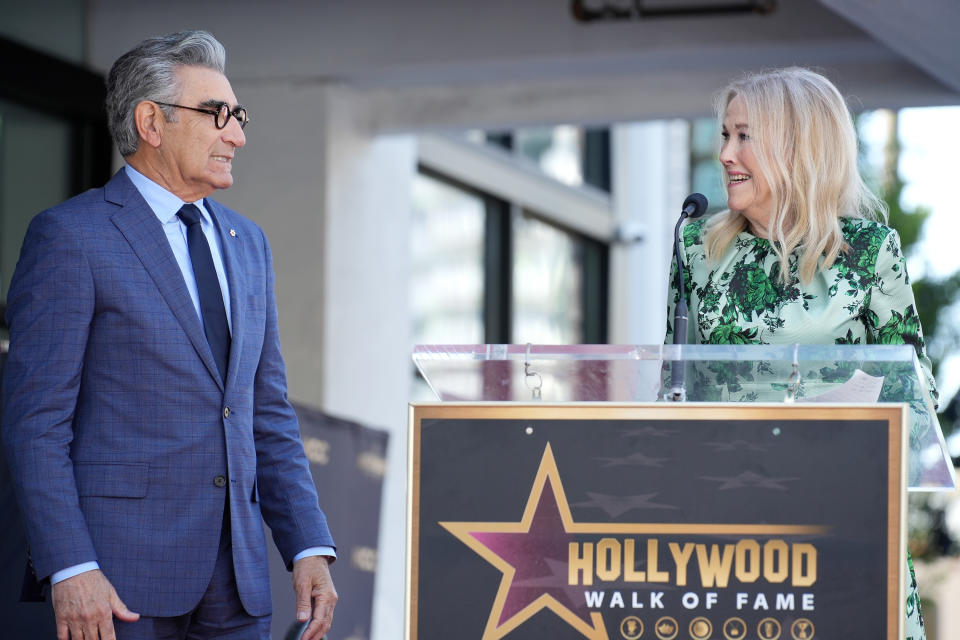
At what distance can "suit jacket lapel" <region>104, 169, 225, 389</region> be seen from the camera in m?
2.62

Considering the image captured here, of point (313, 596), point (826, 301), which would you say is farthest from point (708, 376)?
point (313, 596)

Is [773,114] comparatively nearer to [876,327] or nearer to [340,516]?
[876,327]

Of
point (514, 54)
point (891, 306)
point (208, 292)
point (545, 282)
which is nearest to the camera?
point (891, 306)

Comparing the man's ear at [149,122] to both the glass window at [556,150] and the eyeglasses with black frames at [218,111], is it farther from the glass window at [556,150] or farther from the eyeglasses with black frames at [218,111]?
the glass window at [556,150]

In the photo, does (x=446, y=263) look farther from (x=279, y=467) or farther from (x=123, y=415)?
(x=123, y=415)

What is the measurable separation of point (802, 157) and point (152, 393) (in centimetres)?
127

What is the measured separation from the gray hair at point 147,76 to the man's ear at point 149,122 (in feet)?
0.03

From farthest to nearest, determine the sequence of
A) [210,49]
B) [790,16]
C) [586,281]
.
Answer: [586,281]
[790,16]
[210,49]

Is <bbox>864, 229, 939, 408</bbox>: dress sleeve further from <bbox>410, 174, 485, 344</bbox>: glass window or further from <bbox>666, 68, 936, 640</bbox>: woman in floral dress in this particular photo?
<bbox>410, 174, 485, 344</bbox>: glass window

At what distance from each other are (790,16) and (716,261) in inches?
143

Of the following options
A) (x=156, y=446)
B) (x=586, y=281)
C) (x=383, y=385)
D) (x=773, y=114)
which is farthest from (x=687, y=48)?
(x=586, y=281)

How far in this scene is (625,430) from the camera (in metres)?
2.11

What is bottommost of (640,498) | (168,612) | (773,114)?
(168,612)

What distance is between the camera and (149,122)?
278 cm
